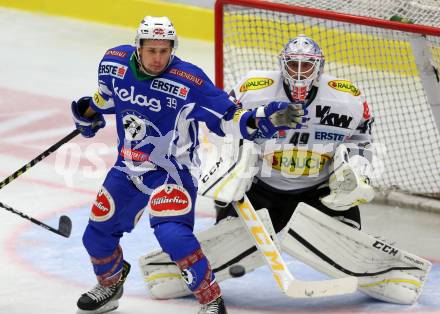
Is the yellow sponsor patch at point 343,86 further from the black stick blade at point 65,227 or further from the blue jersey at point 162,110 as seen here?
the black stick blade at point 65,227

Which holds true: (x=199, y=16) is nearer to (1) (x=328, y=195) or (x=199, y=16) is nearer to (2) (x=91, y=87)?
(2) (x=91, y=87)

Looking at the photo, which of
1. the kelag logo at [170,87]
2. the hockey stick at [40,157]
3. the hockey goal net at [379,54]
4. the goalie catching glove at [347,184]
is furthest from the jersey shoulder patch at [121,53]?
the hockey goal net at [379,54]

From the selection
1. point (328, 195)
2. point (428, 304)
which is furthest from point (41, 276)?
point (428, 304)

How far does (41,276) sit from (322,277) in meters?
1.25

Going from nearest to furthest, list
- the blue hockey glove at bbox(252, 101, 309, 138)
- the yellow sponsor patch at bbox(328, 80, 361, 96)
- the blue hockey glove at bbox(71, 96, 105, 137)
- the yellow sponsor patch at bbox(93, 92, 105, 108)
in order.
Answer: the blue hockey glove at bbox(252, 101, 309, 138) < the yellow sponsor patch at bbox(93, 92, 105, 108) < the blue hockey glove at bbox(71, 96, 105, 137) < the yellow sponsor patch at bbox(328, 80, 361, 96)

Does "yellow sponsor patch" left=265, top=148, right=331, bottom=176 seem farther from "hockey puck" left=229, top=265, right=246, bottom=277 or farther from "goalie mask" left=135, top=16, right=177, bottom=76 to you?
"goalie mask" left=135, top=16, right=177, bottom=76

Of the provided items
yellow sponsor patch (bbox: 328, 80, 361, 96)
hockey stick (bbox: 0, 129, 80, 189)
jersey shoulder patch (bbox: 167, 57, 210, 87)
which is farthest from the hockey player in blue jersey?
yellow sponsor patch (bbox: 328, 80, 361, 96)

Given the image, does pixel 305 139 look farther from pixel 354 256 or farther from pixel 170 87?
pixel 170 87

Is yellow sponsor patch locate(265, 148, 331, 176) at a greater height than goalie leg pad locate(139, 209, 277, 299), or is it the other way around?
yellow sponsor patch locate(265, 148, 331, 176)

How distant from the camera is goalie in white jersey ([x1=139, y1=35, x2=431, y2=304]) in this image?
17.9 feet

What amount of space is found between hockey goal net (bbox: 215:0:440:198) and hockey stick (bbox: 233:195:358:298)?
148 centimetres

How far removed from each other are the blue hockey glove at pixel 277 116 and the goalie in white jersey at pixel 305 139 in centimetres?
63

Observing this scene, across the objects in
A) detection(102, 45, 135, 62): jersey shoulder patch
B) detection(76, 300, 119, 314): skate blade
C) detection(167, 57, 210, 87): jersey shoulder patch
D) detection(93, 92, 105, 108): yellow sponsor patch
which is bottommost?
detection(76, 300, 119, 314): skate blade

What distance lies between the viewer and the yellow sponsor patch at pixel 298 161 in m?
5.78
